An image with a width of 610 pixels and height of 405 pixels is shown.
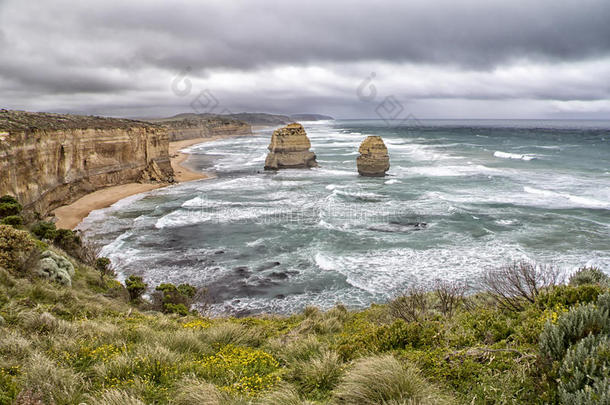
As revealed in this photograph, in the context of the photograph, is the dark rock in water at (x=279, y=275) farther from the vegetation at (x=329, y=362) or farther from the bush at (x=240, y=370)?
the bush at (x=240, y=370)

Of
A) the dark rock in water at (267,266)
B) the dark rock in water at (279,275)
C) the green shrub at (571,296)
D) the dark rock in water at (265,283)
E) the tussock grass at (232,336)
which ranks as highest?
the green shrub at (571,296)

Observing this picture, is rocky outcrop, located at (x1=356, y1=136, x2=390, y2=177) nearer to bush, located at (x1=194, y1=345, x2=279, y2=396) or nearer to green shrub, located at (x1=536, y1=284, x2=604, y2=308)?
green shrub, located at (x1=536, y1=284, x2=604, y2=308)

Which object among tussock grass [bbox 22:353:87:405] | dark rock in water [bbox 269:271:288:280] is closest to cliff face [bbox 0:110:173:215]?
dark rock in water [bbox 269:271:288:280]

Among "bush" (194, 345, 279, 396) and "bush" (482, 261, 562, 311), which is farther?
"bush" (482, 261, 562, 311)

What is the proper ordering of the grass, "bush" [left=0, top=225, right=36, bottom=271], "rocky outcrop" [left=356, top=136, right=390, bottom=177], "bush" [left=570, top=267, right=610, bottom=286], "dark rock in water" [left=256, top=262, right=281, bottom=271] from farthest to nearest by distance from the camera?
"rocky outcrop" [left=356, top=136, right=390, bottom=177]
"dark rock in water" [left=256, top=262, right=281, bottom=271]
"bush" [left=0, top=225, right=36, bottom=271]
"bush" [left=570, top=267, right=610, bottom=286]
the grass

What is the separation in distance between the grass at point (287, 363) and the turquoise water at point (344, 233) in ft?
35.5

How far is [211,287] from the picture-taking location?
20.3 m

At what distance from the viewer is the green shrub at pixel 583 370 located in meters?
3.63

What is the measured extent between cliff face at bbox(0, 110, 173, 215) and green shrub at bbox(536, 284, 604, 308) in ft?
103

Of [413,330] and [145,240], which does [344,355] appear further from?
[145,240]

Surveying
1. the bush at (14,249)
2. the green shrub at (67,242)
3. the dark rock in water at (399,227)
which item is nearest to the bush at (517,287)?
the dark rock in water at (399,227)

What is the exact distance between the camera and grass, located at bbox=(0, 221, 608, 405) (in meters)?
4.62

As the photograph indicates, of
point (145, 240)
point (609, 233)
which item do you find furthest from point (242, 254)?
point (609, 233)

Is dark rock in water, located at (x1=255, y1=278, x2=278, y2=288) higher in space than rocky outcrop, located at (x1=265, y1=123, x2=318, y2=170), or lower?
lower
